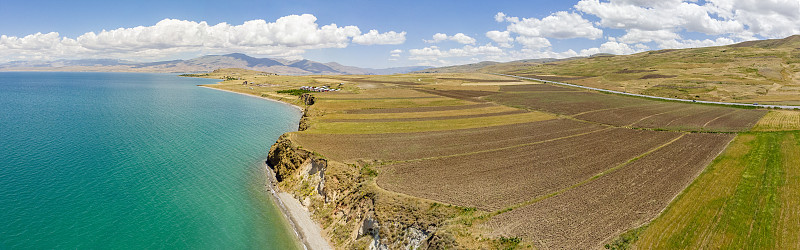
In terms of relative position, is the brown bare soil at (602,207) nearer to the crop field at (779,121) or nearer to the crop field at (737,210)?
the crop field at (737,210)

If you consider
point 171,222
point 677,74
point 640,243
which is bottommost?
point 171,222

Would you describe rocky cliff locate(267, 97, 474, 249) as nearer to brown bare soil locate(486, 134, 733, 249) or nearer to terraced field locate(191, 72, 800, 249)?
terraced field locate(191, 72, 800, 249)

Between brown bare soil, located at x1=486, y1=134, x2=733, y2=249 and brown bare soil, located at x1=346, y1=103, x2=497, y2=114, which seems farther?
brown bare soil, located at x1=346, y1=103, x2=497, y2=114

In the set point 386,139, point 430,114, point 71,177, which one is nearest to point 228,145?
point 71,177

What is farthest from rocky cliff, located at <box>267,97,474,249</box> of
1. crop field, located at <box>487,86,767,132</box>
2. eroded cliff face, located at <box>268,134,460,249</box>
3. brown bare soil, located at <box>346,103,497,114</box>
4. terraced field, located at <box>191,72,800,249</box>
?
crop field, located at <box>487,86,767,132</box>

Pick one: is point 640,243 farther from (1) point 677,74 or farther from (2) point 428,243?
(1) point 677,74

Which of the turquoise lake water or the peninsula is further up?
the peninsula

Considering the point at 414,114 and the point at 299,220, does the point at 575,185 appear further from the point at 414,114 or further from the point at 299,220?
the point at 414,114
